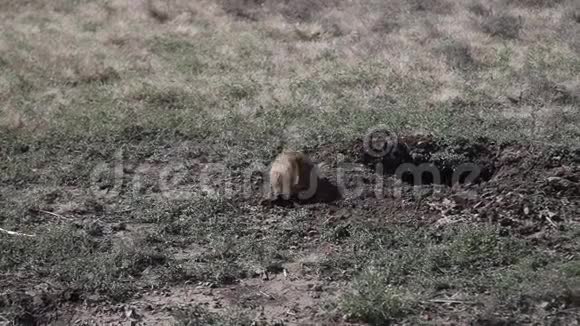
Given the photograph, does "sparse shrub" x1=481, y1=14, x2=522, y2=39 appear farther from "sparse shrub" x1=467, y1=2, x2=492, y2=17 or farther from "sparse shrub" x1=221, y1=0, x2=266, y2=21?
"sparse shrub" x1=221, y1=0, x2=266, y2=21

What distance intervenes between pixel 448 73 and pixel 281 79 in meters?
2.14

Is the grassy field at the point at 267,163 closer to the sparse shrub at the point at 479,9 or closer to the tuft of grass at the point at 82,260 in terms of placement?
the tuft of grass at the point at 82,260

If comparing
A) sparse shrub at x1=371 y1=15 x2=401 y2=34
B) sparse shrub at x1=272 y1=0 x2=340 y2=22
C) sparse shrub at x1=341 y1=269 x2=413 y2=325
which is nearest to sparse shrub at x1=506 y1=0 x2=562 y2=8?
sparse shrub at x1=371 y1=15 x2=401 y2=34

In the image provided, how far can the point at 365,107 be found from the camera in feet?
27.3

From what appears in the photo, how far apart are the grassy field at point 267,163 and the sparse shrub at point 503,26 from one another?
0.06 metres

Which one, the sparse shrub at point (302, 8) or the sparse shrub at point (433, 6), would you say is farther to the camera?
the sparse shrub at point (302, 8)

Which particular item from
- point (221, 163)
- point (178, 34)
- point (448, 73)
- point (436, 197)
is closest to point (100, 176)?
point (221, 163)

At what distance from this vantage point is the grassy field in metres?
4.75

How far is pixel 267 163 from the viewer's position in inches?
274

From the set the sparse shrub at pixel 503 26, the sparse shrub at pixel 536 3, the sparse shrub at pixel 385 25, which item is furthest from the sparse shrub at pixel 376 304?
the sparse shrub at pixel 536 3

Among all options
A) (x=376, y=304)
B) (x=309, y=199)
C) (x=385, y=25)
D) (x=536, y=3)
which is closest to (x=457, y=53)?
(x=385, y=25)

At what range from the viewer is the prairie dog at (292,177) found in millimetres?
6152

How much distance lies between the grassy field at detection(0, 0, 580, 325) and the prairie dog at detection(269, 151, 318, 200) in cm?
14

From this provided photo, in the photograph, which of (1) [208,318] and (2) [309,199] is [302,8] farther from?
(1) [208,318]
